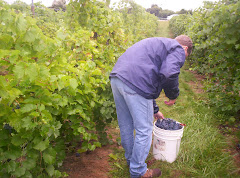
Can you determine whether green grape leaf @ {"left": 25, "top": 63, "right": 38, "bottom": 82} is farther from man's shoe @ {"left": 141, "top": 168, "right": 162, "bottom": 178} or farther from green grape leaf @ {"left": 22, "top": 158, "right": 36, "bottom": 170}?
man's shoe @ {"left": 141, "top": 168, "right": 162, "bottom": 178}

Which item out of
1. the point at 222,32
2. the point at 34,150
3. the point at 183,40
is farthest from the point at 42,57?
the point at 222,32

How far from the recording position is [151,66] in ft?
6.82

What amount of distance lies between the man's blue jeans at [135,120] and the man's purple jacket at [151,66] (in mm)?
81

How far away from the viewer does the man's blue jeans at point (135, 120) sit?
6.98ft

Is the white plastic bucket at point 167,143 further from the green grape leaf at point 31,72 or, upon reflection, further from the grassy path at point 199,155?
the green grape leaf at point 31,72

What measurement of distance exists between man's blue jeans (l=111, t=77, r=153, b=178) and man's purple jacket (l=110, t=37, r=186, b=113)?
0.27 ft

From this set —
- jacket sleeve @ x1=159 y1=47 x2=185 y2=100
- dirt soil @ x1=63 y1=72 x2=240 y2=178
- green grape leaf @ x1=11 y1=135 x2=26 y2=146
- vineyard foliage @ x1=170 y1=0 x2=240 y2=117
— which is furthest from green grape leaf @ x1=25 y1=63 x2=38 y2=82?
vineyard foliage @ x1=170 y1=0 x2=240 y2=117

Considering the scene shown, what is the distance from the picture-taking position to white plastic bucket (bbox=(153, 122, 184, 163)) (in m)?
2.59

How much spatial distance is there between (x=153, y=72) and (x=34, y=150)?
126 centimetres

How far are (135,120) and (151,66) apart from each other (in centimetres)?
56

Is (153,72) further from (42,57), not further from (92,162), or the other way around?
(92,162)

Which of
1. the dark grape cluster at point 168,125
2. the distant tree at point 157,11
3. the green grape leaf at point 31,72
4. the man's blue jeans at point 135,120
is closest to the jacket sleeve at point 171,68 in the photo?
the man's blue jeans at point 135,120

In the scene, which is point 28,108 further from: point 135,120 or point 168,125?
point 168,125

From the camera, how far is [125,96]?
2.14m
